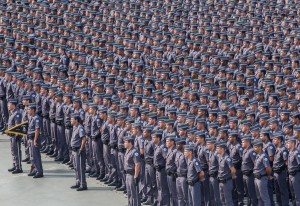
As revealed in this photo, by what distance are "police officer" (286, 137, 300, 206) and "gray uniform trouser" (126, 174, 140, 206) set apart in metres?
3.84

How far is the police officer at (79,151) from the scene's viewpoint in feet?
81.9

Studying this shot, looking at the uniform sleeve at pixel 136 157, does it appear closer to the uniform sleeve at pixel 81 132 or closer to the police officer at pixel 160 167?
the police officer at pixel 160 167

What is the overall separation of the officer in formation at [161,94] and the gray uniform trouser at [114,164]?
33mm

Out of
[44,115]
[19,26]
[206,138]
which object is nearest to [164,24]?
[19,26]

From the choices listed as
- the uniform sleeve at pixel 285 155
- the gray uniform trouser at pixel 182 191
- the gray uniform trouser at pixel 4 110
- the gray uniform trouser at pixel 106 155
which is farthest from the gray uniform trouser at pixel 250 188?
the gray uniform trouser at pixel 4 110

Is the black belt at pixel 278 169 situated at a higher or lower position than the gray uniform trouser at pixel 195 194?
higher

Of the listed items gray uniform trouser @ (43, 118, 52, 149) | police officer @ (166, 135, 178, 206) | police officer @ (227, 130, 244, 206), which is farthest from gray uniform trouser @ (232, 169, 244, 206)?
gray uniform trouser @ (43, 118, 52, 149)

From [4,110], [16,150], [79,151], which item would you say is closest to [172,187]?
[79,151]

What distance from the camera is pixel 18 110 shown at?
2641cm

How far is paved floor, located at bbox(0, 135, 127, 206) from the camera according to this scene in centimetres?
2433

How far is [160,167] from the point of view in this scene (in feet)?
75.4

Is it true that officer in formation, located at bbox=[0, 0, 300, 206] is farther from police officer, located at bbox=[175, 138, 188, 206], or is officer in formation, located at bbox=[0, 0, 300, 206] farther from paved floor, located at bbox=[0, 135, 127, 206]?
paved floor, located at bbox=[0, 135, 127, 206]

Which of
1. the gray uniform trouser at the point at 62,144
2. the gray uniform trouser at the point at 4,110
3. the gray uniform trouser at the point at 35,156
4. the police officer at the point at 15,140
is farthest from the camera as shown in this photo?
the gray uniform trouser at the point at 4,110

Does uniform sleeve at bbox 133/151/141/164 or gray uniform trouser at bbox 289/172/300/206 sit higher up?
uniform sleeve at bbox 133/151/141/164
